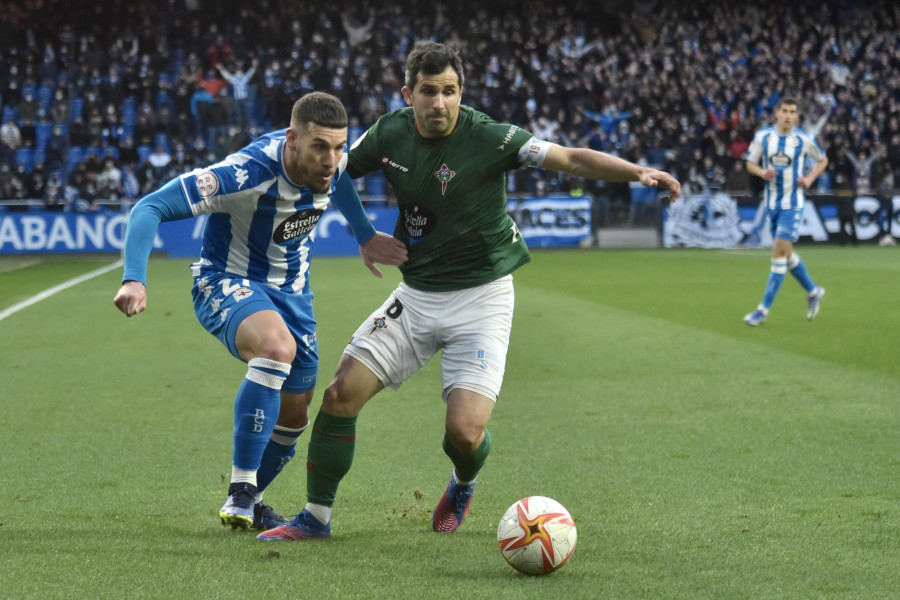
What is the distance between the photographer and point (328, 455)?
15.0 feet

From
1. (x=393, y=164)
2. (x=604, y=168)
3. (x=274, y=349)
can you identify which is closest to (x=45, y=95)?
(x=393, y=164)

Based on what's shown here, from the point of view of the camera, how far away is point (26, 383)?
339 inches

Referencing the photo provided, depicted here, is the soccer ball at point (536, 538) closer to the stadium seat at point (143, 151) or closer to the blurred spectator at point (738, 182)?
the stadium seat at point (143, 151)

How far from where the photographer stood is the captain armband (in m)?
4.63

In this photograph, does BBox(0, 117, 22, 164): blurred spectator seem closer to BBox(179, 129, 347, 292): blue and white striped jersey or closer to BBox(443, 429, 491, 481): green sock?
BBox(179, 129, 347, 292): blue and white striped jersey

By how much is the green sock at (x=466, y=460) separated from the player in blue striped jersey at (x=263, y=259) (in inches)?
29.1

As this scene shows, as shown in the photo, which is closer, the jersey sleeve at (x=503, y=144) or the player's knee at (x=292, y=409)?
the jersey sleeve at (x=503, y=144)

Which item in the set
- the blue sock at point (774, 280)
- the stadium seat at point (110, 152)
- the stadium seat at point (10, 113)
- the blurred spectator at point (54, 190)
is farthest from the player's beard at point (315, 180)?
the stadium seat at point (10, 113)

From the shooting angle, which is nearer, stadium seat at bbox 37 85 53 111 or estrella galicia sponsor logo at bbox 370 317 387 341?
estrella galicia sponsor logo at bbox 370 317 387 341

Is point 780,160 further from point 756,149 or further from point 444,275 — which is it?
point 444,275

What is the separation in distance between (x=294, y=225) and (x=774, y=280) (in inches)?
338

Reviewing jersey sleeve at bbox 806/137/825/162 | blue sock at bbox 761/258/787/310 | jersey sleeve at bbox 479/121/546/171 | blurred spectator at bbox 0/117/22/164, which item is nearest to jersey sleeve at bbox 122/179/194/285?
jersey sleeve at bbox 479/121/546/171

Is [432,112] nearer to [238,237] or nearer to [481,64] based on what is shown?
[238,237]

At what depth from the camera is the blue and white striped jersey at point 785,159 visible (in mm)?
12789
